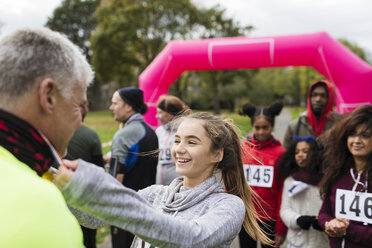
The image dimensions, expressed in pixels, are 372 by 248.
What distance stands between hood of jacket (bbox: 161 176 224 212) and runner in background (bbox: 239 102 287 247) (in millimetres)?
1594

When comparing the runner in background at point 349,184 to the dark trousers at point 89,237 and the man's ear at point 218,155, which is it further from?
the dark trousers at point 89,237

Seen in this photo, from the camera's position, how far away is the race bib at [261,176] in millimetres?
3535

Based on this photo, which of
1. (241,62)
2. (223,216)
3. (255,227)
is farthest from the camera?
(241,62)

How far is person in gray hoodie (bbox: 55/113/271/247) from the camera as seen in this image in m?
0.88

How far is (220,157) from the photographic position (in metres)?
2.02

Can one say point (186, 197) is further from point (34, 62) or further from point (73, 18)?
point (73, 18)

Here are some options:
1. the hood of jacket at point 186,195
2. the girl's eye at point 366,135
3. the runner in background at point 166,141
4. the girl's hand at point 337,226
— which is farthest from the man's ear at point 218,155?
the runner in background at point 166,141

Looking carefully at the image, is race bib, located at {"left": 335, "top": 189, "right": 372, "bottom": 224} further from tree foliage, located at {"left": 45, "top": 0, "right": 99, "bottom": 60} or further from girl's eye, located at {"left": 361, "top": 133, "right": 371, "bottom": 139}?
tree foliage, located at {"left": 45, "top": 0, "right": 99, "bottom": 60}

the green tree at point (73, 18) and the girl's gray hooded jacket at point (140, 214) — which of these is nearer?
the girl's gray hooded jacket at point (140, 214)

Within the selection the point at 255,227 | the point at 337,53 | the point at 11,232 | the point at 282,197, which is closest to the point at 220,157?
the point at 255,227

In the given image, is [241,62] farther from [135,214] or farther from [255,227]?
[135,214]

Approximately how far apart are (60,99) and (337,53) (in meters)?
5.25

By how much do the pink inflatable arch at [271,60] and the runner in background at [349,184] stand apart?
250cm

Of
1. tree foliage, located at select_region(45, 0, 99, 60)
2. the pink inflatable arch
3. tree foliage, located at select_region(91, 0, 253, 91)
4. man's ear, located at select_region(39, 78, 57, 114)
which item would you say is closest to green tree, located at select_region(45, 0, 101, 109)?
tree foliage, located at select_region(45, 0, 99, 60)
